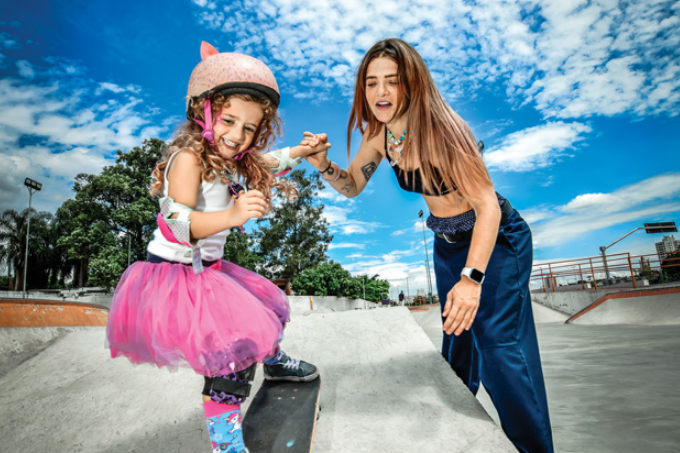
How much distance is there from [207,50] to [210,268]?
1203mm

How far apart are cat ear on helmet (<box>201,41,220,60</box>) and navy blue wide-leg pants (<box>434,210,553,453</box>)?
1.71m

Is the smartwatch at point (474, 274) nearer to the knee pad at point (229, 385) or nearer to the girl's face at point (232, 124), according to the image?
the knee pad at point (229, 385)

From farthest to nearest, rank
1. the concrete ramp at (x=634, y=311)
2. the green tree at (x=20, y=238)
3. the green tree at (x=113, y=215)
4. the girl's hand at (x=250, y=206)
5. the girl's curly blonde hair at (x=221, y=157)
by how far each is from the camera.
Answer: the green tree at (x=20, y=238)
the green tree at (x=113, y=215)
the concrete ramp at (x=634, y=311)
the girl's curly blonde hair at (x=221, y=157)
the girl's hand at (x=250, y=206)

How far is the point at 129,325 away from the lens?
150cm

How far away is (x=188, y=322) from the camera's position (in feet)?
4.80

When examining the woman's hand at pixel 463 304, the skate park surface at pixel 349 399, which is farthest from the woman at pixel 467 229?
the skate park surface at pixel 349 399

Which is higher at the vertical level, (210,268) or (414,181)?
(414,181)

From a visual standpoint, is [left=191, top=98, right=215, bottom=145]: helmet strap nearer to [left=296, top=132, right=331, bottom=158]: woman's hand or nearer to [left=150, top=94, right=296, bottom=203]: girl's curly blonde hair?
[left=150, top=94, right=296, bottom=203]: girl's curly blonde hair

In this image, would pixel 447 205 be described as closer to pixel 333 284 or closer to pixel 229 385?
pixel 229 385

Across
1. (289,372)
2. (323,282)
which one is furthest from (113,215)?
(289,372)

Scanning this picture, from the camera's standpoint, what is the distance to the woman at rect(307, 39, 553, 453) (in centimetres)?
158

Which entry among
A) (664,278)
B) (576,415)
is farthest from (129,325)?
(664,278)

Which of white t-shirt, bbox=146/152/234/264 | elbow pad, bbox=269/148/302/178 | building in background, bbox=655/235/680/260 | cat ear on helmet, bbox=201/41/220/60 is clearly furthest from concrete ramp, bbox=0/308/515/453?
building in background, bbox=655/235/680/260

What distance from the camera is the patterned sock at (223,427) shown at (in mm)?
1481
